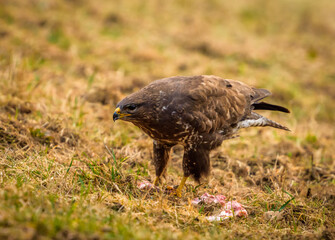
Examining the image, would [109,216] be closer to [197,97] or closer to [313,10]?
[197,97]

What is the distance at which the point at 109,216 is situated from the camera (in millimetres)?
2922

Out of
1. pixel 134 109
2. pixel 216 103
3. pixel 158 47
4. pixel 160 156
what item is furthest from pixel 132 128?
pixel 158 47

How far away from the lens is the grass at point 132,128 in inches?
Result: 124

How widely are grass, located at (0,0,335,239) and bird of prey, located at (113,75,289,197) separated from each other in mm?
392

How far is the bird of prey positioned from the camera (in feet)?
12.5

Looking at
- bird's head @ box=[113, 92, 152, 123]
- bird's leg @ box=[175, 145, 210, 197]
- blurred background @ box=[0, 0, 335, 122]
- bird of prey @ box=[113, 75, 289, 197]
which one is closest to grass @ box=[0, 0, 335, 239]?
blurred background @ box=[0, 0, 335, 122]

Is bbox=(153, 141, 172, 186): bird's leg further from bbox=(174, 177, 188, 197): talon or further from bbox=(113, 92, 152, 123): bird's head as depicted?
bbox=(113, 92, 152, 123): bird's head

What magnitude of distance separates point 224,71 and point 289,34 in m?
5.43

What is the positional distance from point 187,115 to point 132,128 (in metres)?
1.88

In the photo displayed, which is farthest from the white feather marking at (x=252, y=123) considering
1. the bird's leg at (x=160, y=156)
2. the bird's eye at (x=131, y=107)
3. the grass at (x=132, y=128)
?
the bird's eye at (x=131, y=107)

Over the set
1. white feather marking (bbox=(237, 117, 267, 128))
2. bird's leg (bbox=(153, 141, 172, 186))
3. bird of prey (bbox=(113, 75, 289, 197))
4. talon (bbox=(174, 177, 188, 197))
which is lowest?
talon (bbox=(174, 177, 188, 197))

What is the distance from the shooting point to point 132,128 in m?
5.61

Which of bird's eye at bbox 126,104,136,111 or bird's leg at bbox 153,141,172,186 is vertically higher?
bird's eye at bbox 126,104,136,111

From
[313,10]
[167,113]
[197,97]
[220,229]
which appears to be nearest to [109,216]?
[220,229]
